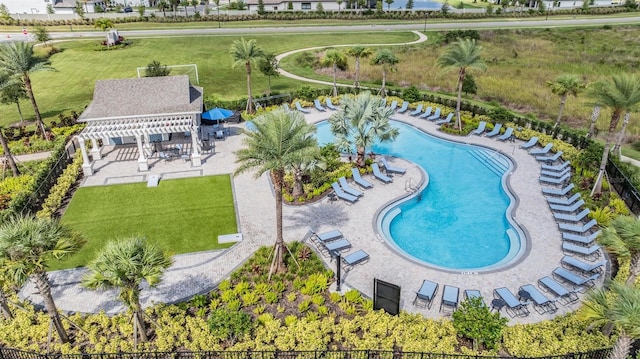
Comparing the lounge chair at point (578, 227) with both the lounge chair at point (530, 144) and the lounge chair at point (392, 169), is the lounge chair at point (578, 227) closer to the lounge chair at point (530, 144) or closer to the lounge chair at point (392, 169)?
the lounge chair at point (392, 169)

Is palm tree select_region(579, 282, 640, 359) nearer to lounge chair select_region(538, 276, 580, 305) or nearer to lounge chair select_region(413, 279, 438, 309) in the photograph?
lounge chair select_region(538, 276, 580, 305)

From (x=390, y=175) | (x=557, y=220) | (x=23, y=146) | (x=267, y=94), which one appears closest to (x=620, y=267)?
(x=557, y=220)

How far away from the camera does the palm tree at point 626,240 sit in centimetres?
1502

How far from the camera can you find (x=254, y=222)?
2505 centimetres

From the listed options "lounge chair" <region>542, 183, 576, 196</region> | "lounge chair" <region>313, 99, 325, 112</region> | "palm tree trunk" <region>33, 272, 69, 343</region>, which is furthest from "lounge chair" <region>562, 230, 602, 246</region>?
"lounge chair" <region>313, 99, 325, 112</region>

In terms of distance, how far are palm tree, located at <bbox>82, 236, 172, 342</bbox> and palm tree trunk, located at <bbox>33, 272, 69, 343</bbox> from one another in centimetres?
181

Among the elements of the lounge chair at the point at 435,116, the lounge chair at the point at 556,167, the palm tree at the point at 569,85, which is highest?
the palm tree at the point at 569,85

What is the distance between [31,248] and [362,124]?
21217mm

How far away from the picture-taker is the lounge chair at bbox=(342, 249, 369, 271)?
826 inches

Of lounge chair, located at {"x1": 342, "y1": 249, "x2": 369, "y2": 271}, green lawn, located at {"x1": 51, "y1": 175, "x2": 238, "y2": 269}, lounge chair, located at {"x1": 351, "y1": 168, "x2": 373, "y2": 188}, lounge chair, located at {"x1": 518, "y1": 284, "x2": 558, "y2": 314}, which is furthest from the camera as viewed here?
lounge chair, located at {"x1": 351, "y1": 168, "x2": 373, "y2": 188}

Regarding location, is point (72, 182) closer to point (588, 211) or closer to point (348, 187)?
point (348, 187)

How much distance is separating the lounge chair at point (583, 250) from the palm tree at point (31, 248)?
23.1 meters

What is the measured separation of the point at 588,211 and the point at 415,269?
1162cm

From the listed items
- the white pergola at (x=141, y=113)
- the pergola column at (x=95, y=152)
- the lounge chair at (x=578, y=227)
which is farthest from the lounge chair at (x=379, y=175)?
the pergola column at (x=95, y=152)
